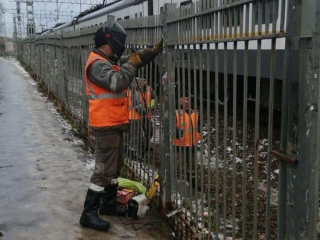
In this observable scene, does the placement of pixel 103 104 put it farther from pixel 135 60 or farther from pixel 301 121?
pixel 301 121

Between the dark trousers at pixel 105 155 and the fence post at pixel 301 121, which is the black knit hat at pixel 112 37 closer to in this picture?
the dark trousers at pixel 105 155

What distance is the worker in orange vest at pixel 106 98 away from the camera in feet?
11.1

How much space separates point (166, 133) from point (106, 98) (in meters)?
0.68

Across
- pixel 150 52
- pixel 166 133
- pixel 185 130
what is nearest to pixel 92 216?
pixel 166 133

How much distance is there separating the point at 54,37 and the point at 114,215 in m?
7.91

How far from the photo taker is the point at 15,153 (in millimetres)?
6438

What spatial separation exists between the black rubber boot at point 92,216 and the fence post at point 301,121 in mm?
1950

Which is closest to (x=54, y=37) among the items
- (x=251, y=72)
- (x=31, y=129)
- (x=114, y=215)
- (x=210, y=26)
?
(x=31, y=129)

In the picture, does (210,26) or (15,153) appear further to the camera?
(15,153)

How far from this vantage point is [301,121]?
1982mm

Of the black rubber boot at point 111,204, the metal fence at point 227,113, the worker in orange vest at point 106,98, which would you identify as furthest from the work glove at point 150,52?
the black rubber boot at point 111,204

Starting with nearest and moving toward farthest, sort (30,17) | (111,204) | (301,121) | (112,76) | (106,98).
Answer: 1. (301,121)
2. (112,76)
3. (106,98)
4. (111,204)
5. (30,17)

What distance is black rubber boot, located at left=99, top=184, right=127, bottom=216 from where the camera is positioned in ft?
12.9

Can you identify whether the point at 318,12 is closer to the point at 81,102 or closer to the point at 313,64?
the point at 313,64
